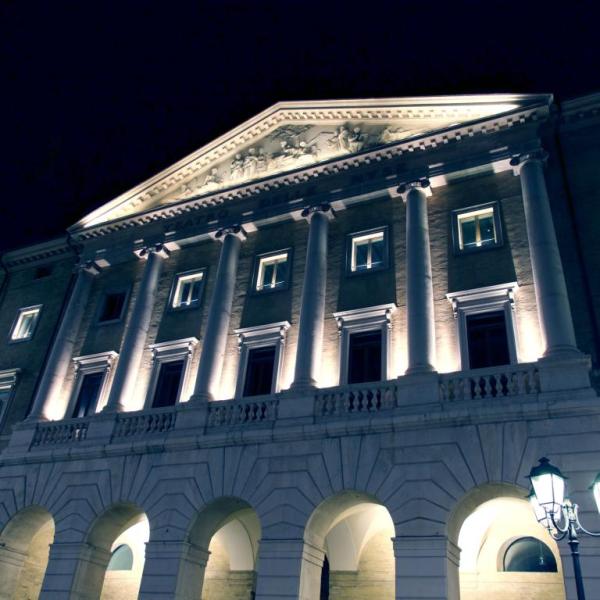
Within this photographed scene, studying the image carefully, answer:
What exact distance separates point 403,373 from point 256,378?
5.38m

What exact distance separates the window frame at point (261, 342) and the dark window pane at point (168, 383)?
8.68 ft

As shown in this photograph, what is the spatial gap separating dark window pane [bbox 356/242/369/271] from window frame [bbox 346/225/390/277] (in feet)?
0.77

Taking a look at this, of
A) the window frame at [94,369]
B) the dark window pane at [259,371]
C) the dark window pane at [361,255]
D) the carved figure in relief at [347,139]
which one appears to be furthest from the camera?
the carved figure in relief at [347,139]

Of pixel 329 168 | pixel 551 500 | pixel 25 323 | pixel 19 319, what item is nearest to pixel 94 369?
pixel 25 323

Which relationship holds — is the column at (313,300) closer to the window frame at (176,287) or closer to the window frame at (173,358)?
the window frame at (173,358)

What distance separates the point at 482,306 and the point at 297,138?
39.2 feet

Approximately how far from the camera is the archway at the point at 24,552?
69.3 ft

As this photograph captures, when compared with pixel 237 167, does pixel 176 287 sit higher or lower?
lower

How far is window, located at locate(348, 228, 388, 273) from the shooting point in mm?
21914

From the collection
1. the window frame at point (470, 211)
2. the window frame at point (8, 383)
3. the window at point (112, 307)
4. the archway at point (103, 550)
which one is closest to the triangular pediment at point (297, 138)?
the window frame at point (470, 211)

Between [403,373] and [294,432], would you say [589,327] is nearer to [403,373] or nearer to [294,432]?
[403,373]

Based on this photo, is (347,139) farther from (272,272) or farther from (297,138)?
(272,272)

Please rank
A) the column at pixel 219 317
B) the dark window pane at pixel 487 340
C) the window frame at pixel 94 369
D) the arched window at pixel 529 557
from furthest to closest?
the window frame at pixel 94 369 → the column at pixel 219 317 → the arched window at pixel 529 557 → the dark window pane at pixel 487 340

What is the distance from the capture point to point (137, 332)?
24203mm
